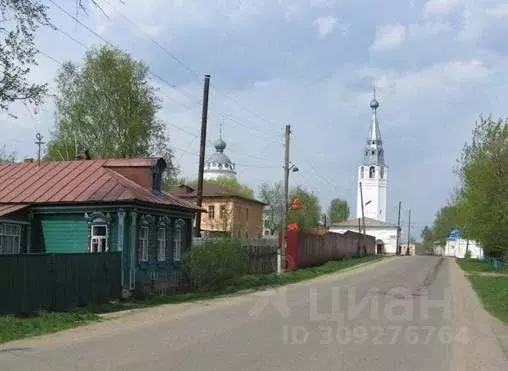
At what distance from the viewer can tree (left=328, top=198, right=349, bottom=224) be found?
165 meters

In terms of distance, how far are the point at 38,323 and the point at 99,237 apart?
10230 millimetres

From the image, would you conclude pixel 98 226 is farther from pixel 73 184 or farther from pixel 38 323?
pixel 38 323

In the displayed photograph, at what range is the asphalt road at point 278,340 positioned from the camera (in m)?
10.4

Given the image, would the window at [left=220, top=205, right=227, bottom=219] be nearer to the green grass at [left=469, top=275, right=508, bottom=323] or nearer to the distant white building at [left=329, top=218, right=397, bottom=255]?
the green grass at [left=469, top=275, right=508, bottom=323]

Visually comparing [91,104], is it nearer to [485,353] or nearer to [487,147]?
[487,147]

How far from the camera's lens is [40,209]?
26.0 metres

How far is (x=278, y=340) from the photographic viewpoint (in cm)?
1277

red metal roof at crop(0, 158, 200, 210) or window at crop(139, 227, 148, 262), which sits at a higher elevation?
red metal roof at crop(0, 158, 200, 210)

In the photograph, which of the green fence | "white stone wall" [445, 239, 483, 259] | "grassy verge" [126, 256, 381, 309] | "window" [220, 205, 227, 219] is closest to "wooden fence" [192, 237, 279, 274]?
"grassy verge" [126, 256, 381, 309]

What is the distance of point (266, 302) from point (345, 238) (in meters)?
49.6

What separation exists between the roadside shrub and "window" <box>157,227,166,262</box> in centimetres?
111

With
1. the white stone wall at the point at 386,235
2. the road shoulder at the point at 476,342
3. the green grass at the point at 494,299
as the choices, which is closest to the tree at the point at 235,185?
the white stone wall at the point at 386,235

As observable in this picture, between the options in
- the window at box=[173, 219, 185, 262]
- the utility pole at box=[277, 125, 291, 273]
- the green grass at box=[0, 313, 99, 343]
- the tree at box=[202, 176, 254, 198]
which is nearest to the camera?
the green grass at box=[0, 313, 99, 343]

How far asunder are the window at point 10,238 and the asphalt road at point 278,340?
24.5ft
